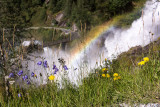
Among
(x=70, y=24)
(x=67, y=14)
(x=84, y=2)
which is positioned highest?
(x=84, y=2)

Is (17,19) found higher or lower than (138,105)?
higher

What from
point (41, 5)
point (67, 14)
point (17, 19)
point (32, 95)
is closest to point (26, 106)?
point (32, 95)

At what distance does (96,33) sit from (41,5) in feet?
13.8

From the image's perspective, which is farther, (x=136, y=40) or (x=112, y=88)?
(x=136, y=40)

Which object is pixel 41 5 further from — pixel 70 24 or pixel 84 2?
pixel 84 2

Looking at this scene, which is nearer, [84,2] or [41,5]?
[84,2]

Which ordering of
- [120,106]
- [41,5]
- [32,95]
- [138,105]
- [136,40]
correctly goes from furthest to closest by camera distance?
[41,5], [136,40], [32,95], [120,106], [138,105]

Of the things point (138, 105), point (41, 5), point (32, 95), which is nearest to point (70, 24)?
point (41, 5)

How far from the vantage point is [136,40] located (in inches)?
338

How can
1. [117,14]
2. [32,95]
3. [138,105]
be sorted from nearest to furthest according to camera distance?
[138,105]
[32,95]
[117,14]

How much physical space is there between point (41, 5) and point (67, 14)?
2.27 meters

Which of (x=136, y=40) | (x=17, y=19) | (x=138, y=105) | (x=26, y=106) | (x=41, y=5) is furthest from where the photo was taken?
(x=41, y=5)

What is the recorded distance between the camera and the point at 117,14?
31.8ft

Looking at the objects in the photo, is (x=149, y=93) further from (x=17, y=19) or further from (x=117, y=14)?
(x=117, y=14)
